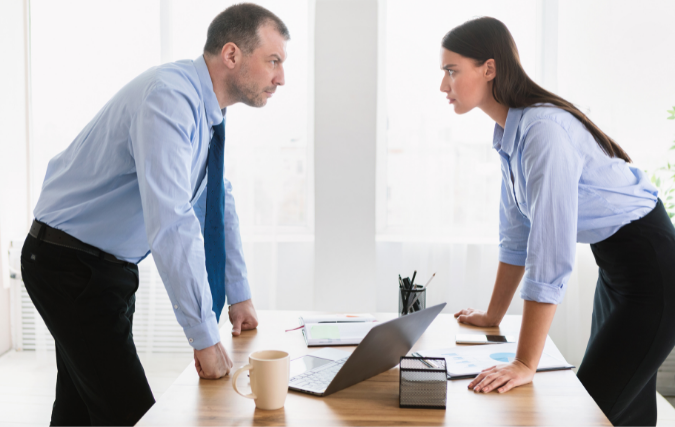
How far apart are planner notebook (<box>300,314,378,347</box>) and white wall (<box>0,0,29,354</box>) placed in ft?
9.05

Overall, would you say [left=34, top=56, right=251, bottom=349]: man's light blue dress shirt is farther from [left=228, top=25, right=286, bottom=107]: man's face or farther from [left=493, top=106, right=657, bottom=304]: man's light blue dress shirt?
[left=493, top=106, right=657, bottom=304]: man's light blue dress shirt

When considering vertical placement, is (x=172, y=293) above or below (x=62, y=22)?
below

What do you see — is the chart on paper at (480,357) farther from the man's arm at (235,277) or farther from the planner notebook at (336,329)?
the man's arm at (235,277)

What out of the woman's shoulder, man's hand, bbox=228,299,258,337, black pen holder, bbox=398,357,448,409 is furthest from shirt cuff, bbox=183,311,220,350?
the woman's shoulder

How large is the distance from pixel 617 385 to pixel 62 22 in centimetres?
353

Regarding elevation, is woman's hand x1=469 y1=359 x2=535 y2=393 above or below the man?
below

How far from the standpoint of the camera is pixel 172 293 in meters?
1.18

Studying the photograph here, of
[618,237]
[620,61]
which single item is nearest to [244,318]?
[618,237]

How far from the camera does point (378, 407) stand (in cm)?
99

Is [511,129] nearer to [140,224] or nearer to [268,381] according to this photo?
[268,381]

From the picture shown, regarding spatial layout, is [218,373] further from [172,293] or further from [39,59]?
[39,59]

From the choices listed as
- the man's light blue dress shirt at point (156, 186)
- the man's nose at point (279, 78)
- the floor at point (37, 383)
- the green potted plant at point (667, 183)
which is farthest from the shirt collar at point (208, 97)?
the green potted plant at point (667, 183)

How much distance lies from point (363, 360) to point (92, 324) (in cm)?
74

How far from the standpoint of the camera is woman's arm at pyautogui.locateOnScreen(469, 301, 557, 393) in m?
1.06
